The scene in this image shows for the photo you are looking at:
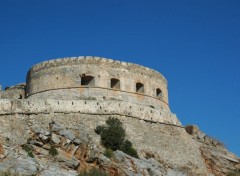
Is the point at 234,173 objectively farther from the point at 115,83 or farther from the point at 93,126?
the point at 115,83

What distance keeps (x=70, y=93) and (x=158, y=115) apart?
19.6ft

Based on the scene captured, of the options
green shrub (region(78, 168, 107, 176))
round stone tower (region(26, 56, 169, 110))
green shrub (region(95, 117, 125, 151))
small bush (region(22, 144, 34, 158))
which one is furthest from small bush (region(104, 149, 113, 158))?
round stone tower (region(26, 56, 169, 110))

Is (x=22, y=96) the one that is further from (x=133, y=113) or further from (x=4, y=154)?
(x=4, y=154)

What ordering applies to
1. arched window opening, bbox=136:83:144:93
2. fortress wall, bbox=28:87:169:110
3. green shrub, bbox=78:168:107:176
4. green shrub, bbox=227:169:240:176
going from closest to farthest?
green shrub, bbox=78:168:107:176 → green shrub, bbox=227:169:240:176 → fortress wall, bbox=28:87:169:110 → arched window opening, bbox=136:83:144:93

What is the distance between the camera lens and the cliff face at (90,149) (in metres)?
22.3

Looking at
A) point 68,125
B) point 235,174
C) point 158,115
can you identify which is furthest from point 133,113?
point 235,174

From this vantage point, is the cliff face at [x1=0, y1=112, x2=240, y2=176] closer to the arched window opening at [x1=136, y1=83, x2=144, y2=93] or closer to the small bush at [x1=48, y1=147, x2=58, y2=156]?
the small bush at [x1=48, y1=147, x2=58, y2=156]

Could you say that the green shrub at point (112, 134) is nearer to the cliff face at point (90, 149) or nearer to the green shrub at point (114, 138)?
the green shrub at point (114, 138)

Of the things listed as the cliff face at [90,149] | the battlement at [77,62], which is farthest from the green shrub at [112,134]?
the battlement at [77,62]

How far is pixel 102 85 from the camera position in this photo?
104 ft

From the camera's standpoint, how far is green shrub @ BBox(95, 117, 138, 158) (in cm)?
2570

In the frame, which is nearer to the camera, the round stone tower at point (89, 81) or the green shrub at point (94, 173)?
the green shrub at point (94, 173)

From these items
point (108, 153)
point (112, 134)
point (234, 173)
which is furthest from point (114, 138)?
point (234, 173)

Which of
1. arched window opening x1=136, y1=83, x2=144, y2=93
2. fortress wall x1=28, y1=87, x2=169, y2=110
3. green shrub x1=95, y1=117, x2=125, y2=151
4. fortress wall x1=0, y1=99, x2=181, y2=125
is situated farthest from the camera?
arched window opening x1=136, y1=83, x2=144, y2=93
